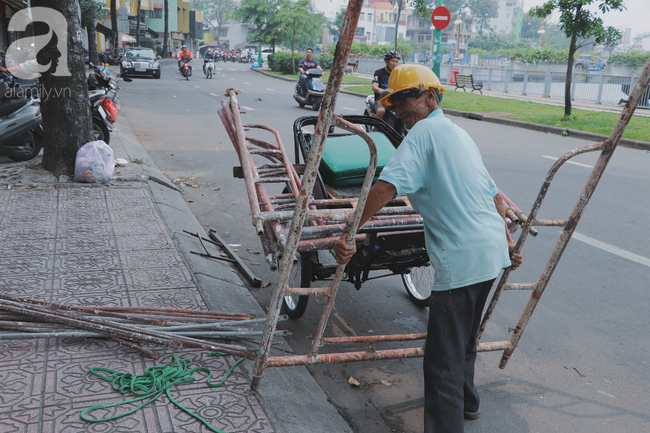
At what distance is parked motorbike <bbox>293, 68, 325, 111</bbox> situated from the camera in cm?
1731

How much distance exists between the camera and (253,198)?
322 centimetres

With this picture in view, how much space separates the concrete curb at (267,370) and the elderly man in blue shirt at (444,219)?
1.86ft

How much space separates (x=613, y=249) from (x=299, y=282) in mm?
3348

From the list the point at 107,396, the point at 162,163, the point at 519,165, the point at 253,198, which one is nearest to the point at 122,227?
the point at 253,198

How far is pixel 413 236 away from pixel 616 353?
1.59 m

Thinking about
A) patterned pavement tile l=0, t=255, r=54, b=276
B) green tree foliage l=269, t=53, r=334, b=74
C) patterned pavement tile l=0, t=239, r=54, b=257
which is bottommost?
patterned pavement tile l=0, t=255, r=54, b=276

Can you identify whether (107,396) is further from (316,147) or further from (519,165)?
(519,165)

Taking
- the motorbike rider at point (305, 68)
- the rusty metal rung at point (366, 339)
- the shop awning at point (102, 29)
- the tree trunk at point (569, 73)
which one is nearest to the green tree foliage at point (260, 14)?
the shop awning at point (102, 29)

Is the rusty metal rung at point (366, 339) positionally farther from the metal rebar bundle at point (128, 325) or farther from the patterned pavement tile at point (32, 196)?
the patterned pavement tile at point (32, 196)

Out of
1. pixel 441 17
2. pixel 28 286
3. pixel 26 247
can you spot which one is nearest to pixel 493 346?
pixel 28 286

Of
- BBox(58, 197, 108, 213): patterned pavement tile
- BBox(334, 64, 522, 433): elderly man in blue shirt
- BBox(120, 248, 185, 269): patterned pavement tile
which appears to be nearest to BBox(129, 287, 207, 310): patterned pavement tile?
BBox(120, 248, 185, 269): patterned pavement tile

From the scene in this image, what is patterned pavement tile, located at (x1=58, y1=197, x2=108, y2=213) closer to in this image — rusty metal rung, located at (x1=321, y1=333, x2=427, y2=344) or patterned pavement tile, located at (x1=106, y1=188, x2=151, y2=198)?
patterned pavement tile, located at (x1=106, y1=188, x2=151, y2=198)

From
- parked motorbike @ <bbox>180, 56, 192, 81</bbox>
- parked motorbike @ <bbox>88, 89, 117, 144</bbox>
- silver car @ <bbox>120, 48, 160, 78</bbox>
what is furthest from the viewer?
parked motorbike @ <bbox>180, 56, 192, 81</bbox>

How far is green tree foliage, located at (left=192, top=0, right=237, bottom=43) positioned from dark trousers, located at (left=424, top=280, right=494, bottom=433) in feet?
445
